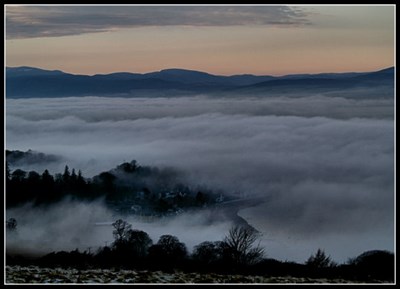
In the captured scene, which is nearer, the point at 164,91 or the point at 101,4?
the point at 101,4

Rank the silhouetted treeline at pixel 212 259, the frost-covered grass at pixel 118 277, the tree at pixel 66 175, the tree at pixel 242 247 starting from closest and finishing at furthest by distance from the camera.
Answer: the frost-covered grass at pixel 118 277 → the silhouetted treeline at pixel 212 259 → the tree at pixel 242 247 → the tree at pixel 66 175

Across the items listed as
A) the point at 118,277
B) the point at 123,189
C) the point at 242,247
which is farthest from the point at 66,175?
the point at 242,247

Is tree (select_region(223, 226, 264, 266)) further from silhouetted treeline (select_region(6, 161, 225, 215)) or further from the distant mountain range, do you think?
the distant mountain range

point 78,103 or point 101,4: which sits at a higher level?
point 101,4

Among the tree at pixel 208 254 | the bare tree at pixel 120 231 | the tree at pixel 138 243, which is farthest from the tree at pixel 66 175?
the tree at pixel 208 254

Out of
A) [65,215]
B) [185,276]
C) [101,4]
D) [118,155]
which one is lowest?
[185,276]

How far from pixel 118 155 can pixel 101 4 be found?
285 centimetres

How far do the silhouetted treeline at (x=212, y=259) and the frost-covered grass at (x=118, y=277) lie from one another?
18cm

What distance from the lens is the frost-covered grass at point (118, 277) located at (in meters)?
11.6

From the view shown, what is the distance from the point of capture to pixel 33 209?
41.2 feet

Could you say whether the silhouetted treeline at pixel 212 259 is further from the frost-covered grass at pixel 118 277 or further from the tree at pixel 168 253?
the frost-covered grass at pixel 118 277

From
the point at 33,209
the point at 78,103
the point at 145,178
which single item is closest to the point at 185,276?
the point at 145,178

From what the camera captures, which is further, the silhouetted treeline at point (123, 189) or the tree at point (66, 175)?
the tree at point (66, 175)

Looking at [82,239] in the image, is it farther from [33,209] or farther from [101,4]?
[101,4]
